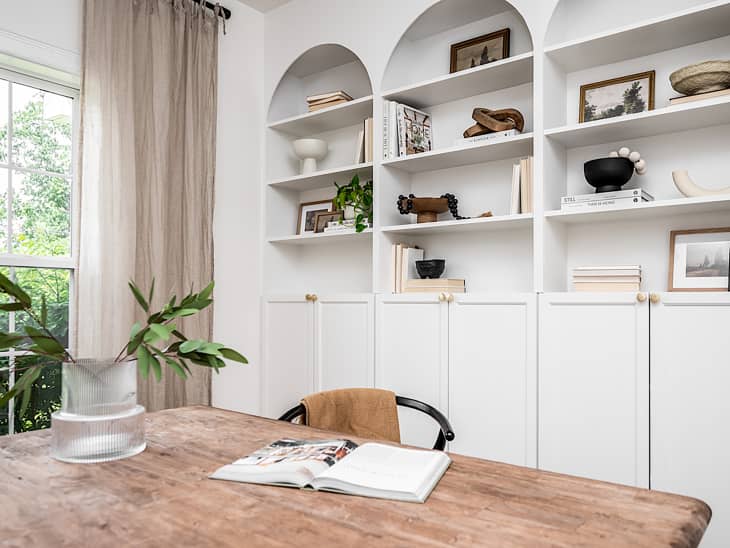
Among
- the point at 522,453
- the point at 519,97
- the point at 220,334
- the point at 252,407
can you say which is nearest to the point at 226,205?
the point at 220,334

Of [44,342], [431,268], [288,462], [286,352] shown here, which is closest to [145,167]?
→ [286,352]

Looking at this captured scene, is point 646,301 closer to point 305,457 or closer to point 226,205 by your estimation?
point 305,457

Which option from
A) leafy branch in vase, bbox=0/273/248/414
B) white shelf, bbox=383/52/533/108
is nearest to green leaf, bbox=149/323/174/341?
leafy branch in vase, bbox=0/273/248/414

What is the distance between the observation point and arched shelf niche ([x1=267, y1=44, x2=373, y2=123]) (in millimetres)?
3373

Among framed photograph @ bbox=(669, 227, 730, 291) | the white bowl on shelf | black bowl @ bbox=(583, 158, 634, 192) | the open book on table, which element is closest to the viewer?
the open book on table

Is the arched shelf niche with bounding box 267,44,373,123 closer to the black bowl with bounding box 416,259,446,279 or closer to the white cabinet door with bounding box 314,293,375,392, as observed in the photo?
the black bowl with bounding box 416,259,446,279

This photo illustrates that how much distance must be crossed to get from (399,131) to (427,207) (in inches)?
16.5

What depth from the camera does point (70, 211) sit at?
276 centimetres

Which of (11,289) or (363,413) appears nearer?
(11,289)

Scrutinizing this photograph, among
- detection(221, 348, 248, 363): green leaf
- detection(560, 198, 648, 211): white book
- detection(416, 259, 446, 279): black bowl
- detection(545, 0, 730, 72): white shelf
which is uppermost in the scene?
detection(545, 0, 730, 72): white shelf

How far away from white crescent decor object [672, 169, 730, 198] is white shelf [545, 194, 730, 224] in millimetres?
45

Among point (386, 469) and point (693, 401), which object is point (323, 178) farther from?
point (386, 469)

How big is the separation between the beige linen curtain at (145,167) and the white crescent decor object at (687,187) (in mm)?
2197

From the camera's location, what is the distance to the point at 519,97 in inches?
111
